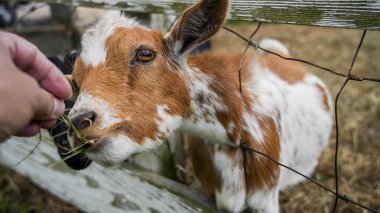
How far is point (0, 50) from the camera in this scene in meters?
1.01

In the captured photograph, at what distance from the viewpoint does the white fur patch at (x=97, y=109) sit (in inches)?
66.9

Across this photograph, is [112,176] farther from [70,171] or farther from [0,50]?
[0,50]

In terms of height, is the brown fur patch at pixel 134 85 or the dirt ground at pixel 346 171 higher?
the brown fur patch at pixel 134 85

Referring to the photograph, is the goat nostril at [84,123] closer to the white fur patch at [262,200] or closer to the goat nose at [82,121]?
the goat nose at [82,121]

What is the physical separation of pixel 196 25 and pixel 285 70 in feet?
4.61

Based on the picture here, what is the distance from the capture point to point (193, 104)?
216cm

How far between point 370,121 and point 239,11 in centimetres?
269

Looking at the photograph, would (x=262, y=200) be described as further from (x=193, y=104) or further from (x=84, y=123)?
(x=84, y=123)

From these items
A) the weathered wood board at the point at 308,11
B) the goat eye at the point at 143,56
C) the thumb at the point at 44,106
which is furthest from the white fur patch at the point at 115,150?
the weathered wood board at the point at 308,11

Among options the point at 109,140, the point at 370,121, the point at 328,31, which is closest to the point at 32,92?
the point at 109,140

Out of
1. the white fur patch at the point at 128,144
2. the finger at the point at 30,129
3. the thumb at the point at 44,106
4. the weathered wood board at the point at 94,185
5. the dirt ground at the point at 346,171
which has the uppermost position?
the thumb at the point at 44,106

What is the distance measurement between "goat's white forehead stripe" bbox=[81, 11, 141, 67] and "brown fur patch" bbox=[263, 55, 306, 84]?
122 centimetres

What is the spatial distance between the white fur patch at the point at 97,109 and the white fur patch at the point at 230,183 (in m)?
0.80

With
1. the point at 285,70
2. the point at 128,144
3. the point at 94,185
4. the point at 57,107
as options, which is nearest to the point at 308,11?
the point at 128,144
